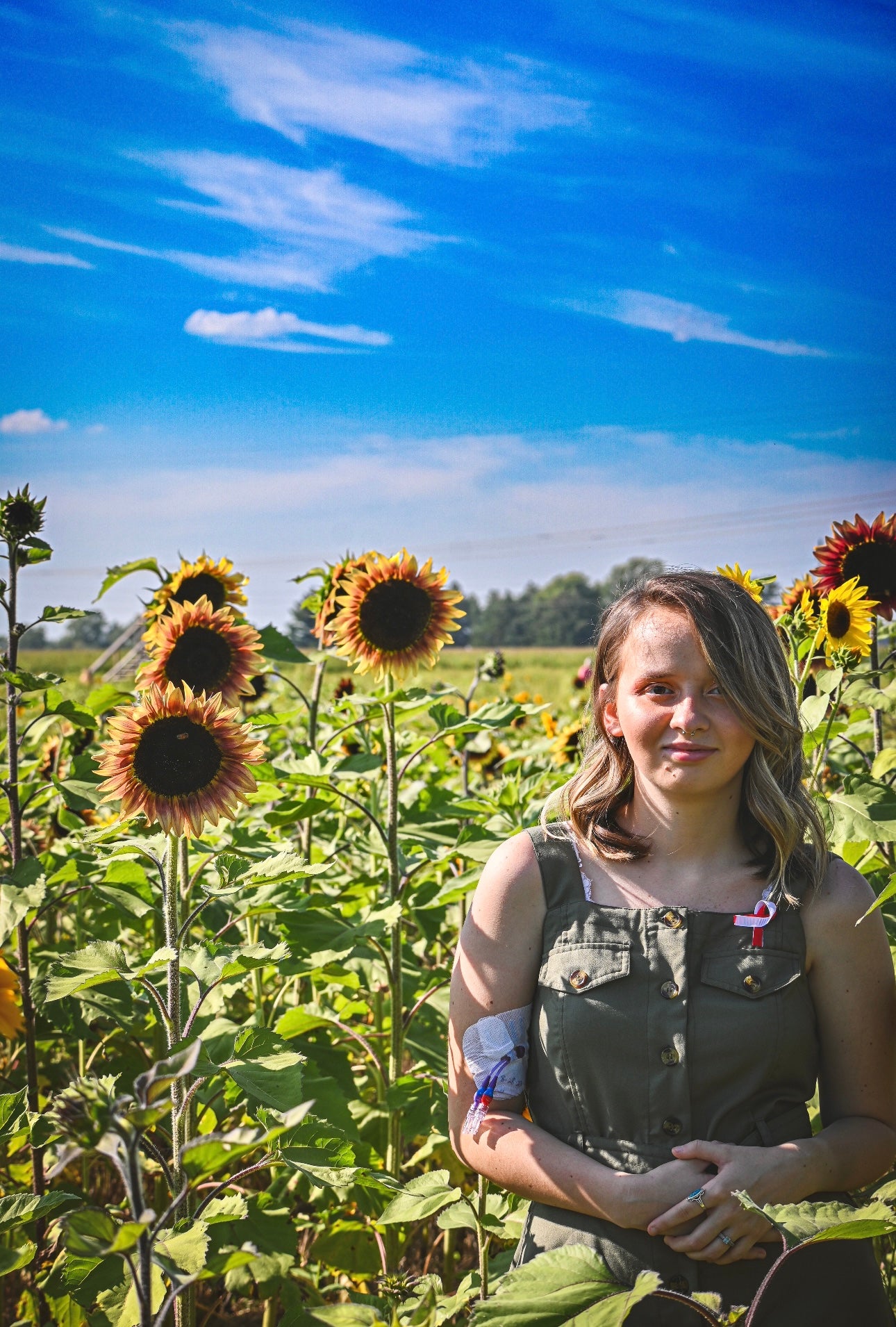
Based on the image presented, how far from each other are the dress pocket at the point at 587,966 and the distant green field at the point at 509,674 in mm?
2538

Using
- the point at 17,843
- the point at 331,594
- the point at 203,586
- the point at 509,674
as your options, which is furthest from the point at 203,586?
the point at 509,674

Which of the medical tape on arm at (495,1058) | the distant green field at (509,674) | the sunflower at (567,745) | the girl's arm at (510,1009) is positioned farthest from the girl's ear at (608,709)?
the distant green field at (509,674)

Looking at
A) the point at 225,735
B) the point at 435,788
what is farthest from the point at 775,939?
the point at 435,788

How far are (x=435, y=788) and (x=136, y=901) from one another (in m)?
1.16

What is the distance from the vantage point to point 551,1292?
1.21 m

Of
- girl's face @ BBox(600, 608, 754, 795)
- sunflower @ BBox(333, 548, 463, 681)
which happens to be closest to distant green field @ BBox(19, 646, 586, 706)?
sunflower @ BBox(333, 548, 463, 681)

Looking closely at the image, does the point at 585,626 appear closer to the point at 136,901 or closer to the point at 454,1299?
the point at 136,901

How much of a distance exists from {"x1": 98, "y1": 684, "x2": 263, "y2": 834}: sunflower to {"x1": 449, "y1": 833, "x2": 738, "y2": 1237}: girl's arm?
597 millimetres

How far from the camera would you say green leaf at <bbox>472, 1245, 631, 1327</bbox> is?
3.89 feet

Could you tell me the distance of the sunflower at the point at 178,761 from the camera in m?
2.13

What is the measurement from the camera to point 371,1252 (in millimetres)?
2520

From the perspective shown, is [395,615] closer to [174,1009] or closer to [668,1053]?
[174,1009]

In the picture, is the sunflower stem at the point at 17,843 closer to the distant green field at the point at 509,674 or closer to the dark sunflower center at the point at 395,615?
the dark sunflower center at the point at 395,615

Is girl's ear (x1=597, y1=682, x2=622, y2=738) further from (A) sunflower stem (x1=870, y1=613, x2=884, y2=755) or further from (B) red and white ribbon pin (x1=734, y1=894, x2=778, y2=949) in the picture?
(A) sunflower stem (x1=870, y1=613, x2=884, y2=755)
